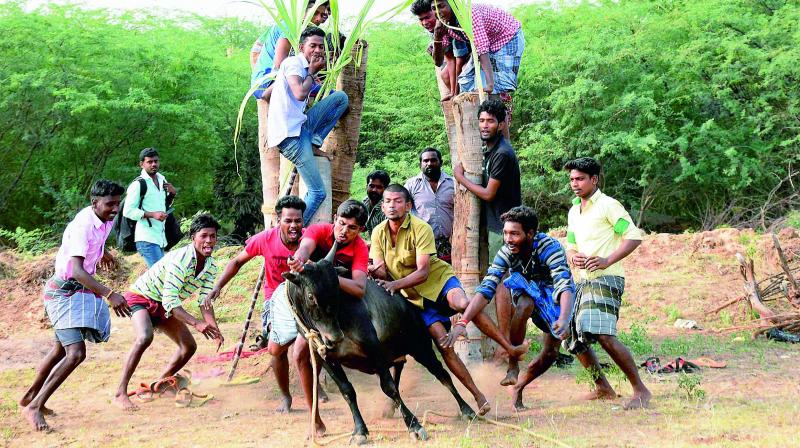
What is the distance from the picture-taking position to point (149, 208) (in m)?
8.40

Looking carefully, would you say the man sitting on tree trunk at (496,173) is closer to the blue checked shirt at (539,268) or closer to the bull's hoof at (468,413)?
the blue checked shirt at (539,268)

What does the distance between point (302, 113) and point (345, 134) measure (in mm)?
1041

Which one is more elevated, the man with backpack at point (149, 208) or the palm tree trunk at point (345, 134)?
the palm tree trunk at point (345, 134)

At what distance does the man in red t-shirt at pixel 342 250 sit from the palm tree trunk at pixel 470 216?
67.4 inches

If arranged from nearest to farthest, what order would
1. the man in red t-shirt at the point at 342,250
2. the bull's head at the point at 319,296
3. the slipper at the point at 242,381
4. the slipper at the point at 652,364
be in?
1. the bull's head at the point at 319,296
2. the man in red t-shirt at the point at 342,250
3. the slipper at the point at 652,364
4. the slipper at the point at 242,381

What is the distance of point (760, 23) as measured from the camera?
604 inches

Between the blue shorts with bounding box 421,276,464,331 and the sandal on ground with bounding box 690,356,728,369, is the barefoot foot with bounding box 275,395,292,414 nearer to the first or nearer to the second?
the blue shorts with bounding box 421,276,464,331

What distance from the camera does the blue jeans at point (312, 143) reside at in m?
7.00

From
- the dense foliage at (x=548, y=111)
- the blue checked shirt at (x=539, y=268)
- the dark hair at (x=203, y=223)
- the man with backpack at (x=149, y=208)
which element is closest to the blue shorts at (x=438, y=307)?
the blue checked shirt at (x=539, y=268)

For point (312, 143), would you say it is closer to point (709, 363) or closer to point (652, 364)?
point (652, 364)

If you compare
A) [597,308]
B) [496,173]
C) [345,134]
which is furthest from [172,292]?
[597,308]

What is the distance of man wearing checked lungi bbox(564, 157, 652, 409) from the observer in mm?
5922

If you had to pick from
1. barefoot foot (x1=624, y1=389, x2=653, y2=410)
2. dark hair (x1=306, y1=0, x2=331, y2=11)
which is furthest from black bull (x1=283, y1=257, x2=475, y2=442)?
dark hair (x1=306, y1=0, x2=331, y2=11)

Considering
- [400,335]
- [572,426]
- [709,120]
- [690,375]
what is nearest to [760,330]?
[690,375]
